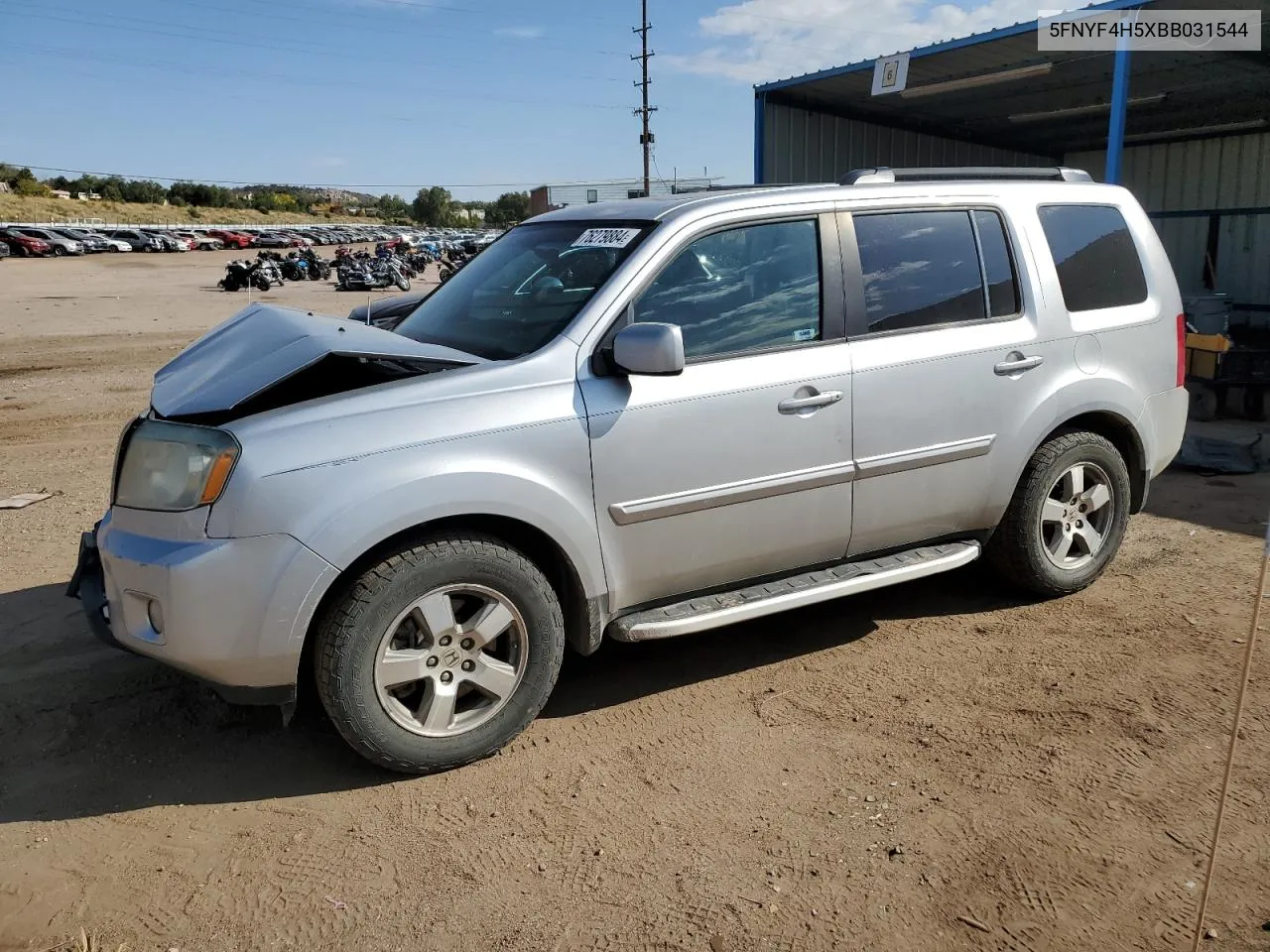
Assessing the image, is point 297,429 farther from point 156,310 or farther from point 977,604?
point 156,310

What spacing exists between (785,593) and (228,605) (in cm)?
193

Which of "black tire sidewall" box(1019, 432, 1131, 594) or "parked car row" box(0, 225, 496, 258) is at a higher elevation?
"parked car row" box(0, 225, 496, 258)

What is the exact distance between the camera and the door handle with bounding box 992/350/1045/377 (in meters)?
4.23

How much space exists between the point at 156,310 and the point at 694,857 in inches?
966

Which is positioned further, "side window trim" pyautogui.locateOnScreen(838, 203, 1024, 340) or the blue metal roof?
the blue metal roof

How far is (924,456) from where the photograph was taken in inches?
160

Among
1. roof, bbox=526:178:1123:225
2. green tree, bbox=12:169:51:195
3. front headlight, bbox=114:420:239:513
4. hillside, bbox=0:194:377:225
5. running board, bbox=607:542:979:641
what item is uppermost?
green tree, bbox=12:169:51:195

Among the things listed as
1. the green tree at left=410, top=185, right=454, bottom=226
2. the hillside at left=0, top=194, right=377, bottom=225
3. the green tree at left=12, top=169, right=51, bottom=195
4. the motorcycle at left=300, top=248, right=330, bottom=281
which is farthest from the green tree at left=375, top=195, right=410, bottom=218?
the motorcycle at left=300, top=248, right=330, bottom=281

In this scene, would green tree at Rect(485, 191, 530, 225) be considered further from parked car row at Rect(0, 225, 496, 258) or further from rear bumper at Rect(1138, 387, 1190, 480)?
rear bumper at Rect(1138, 387, 1190, 480)

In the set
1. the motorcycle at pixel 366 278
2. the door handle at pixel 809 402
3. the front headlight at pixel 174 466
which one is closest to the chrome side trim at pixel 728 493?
the door handle at pixel 809 402

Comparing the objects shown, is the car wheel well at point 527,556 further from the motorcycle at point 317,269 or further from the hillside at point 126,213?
the hillside at point 126,213

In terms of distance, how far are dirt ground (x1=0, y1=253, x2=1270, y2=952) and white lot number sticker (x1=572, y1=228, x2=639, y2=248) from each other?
170 centimetres

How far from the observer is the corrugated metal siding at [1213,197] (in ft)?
45.1

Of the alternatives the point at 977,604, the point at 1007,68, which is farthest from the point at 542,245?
the point at 1007,68
